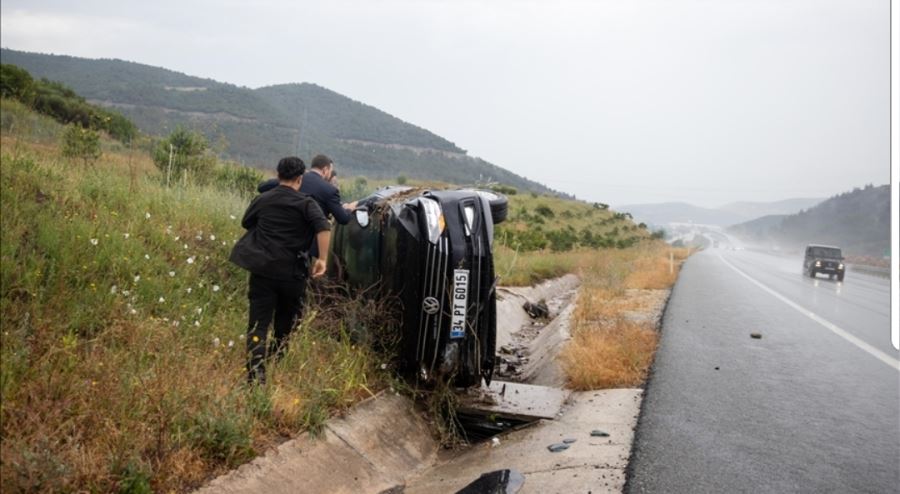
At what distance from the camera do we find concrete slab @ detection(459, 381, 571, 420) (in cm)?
689

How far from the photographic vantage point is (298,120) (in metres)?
69.1

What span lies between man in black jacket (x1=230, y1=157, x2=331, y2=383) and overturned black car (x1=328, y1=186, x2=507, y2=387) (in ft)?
2.94

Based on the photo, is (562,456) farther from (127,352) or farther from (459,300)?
(127,352)

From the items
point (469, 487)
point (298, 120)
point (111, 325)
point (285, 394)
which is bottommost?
point (469, 487)

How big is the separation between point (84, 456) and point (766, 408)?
17.8ft

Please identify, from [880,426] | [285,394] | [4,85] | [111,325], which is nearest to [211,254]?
[111,325]

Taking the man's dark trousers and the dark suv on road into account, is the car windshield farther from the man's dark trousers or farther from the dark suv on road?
the man's dark trousers

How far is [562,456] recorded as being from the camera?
5559mm

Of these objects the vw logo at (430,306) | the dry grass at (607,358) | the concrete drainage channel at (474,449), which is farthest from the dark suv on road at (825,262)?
the vw logo at (430,306)

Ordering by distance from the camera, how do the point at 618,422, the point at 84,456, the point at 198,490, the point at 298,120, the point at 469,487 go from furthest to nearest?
the point at 298,120, the point at 618,422, the point at 469,487, the point at 198,490, the point at 84,456

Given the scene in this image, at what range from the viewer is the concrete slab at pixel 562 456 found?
503 centimetres

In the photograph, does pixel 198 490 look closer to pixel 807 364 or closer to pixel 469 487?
pixel 469 487

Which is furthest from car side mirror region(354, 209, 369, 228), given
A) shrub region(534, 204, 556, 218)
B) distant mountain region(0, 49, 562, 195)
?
shrub region(534, 204, 556, 218)

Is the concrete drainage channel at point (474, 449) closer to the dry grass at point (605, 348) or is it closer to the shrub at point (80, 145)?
the dry grass at point (605, 348)
